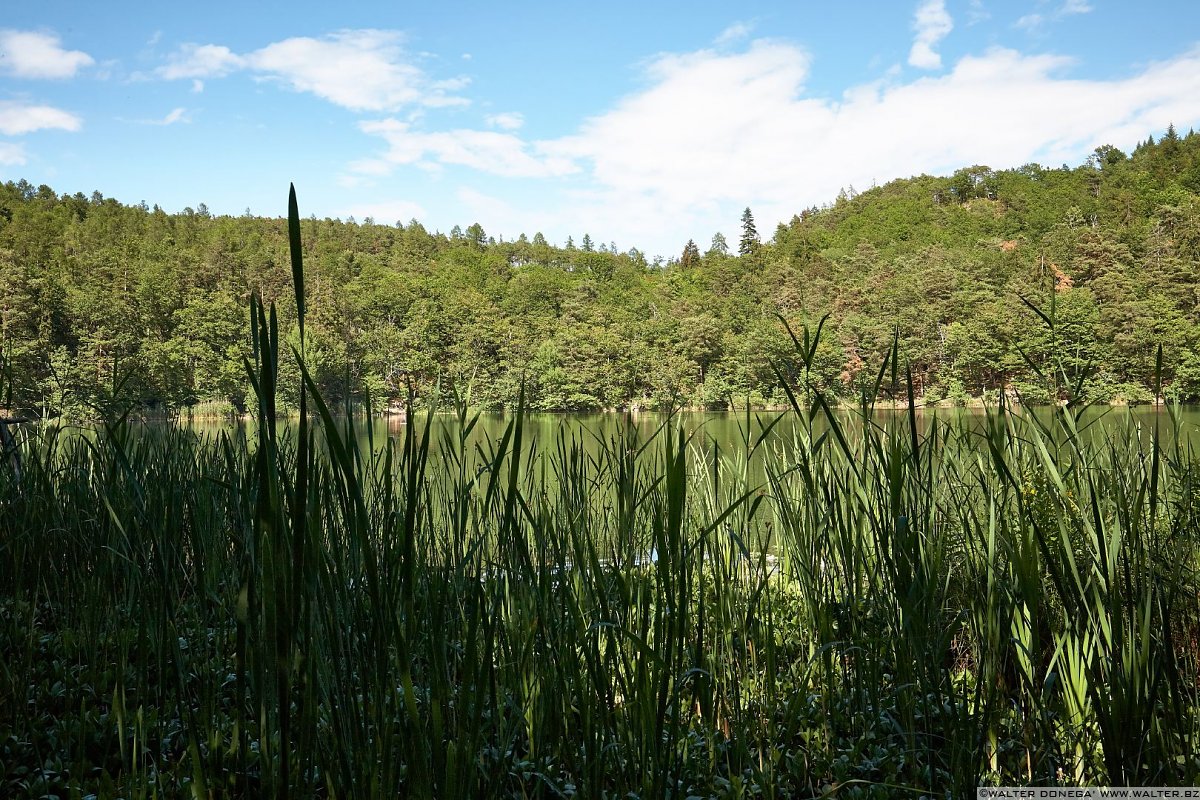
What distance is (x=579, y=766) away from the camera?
116 cm

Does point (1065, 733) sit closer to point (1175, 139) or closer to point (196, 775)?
point (196, 775)

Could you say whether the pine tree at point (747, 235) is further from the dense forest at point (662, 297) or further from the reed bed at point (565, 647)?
the reed bed at point (565, 647)

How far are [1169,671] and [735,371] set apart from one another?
109 feet

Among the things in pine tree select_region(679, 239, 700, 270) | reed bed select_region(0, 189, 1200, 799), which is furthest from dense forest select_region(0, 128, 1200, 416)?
reed bed select_region(0, 189, 1200, 799)

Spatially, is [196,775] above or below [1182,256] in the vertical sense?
below

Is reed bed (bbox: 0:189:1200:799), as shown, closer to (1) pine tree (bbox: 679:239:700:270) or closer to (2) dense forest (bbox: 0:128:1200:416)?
(2) dense forest (bbox: 0:128:1200:416)

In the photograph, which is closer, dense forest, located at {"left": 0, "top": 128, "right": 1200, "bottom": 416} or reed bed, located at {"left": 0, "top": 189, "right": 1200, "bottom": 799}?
reed bed, located at {"left": 0, "top": 189, "right": 1200, "bottom": 799}

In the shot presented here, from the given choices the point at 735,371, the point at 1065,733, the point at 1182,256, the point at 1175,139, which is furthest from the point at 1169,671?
the point at 1175,139

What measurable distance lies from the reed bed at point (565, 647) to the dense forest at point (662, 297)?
1662cm

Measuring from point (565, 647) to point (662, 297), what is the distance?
45.5 metres

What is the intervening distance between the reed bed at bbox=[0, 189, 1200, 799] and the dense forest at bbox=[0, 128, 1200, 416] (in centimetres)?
1662

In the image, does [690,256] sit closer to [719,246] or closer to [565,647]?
[719,246]

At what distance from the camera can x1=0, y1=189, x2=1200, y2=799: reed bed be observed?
812 mm

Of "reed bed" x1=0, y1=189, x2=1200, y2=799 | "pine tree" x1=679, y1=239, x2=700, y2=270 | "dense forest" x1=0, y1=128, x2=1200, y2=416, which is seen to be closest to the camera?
"reed bed" x1=0, y1=189, x2=1200, y2=799
